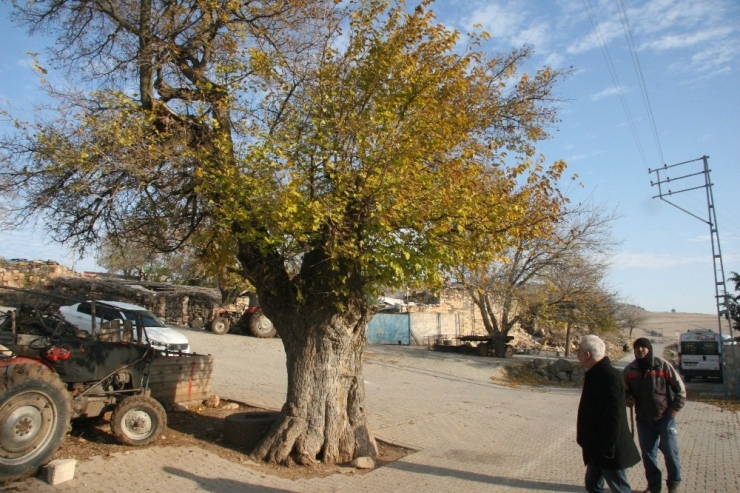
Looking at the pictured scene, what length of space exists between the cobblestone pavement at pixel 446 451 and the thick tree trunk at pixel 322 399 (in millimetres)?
542

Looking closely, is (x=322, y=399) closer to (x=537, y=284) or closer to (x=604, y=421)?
(x=604, y=421)

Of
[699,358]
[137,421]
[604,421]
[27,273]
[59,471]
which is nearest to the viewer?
[604,421]

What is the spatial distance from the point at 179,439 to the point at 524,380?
1615 centimetres

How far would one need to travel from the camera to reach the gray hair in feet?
15.8

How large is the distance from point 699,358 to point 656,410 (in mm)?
19992

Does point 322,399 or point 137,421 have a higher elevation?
point 322,399

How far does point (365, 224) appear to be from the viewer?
6.74 m

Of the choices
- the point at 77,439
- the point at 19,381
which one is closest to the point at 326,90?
the point at 19,381

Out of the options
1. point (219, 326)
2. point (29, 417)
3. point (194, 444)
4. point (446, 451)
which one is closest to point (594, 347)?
point (446, 451)

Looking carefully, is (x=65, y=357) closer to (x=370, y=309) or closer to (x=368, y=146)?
(x=370, y=309)

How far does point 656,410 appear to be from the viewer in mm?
5961

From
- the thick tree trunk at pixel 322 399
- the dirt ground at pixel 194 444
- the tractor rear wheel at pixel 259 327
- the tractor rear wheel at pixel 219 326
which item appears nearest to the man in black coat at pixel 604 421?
the dirt ground at pixel 194 444

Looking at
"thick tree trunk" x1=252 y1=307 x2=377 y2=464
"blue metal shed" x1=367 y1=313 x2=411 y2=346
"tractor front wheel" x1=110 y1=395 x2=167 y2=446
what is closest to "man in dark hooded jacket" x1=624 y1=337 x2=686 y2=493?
"thick tree trunk" x1=252 y1=307 x2=377 y2=464

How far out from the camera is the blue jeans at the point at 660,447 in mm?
5941
